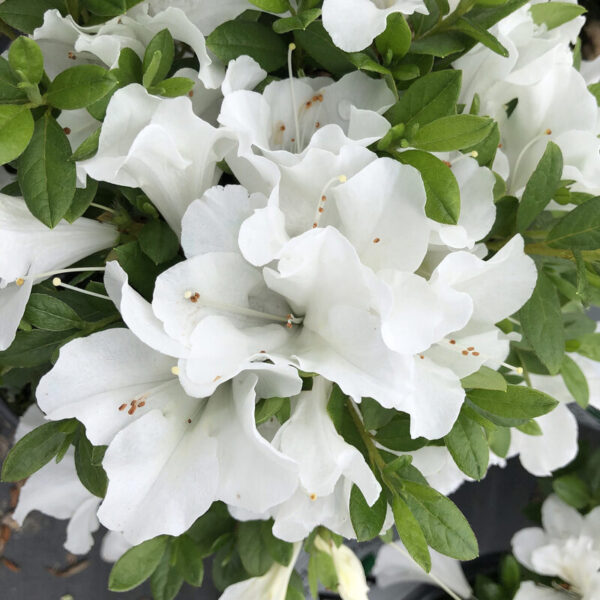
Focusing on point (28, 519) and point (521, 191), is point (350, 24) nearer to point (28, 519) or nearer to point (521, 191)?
point (521, 191)

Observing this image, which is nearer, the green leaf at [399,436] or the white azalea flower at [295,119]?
the white azalea flower at [295,119]

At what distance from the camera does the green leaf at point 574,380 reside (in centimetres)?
75

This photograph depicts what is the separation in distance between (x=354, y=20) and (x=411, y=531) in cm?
38

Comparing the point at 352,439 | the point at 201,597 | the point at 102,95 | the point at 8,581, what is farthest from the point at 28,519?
the point at 102,95

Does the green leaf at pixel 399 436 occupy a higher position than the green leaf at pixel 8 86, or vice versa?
the green leaf at pixel 8 86

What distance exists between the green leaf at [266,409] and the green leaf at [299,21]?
0.25 m

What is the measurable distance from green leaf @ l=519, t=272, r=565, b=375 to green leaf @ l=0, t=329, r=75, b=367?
363 mm

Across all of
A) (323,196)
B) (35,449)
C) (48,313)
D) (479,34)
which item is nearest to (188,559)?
(35,449)

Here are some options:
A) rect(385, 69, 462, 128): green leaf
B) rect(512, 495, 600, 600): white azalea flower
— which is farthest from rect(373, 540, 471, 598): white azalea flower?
rect(385, 69, 462, 128): green leaf

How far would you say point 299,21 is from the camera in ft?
1.61

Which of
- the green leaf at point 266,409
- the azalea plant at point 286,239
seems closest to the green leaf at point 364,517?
the azalea plant at point 286,239

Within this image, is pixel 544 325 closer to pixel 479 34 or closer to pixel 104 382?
pixel 479 34

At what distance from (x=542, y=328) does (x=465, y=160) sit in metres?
0.16

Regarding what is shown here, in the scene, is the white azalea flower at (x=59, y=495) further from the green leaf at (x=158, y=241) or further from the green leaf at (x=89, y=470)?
the green leaf at (x=158, y=241)
